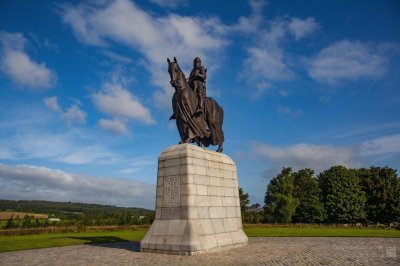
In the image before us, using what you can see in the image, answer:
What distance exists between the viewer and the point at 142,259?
12.0m

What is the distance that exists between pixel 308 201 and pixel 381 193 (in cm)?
1124

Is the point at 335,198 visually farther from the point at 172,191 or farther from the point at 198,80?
the point at 172,191

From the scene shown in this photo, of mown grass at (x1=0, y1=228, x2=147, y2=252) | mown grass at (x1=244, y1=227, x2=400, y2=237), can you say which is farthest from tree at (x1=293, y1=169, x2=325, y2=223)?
mown grass at (x1=0, y1=228, x2=147, y2=252)

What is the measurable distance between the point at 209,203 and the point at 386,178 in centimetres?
5171

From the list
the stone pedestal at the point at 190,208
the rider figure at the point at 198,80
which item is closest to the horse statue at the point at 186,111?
the rider figure at the point at 198,80

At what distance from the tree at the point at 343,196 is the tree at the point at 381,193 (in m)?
1.83

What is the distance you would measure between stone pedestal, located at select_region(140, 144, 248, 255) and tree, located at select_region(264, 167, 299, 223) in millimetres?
43983

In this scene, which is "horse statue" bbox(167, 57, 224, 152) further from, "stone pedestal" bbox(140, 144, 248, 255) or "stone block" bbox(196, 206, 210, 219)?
"stone block" bbox(196, 206, 210, 219)

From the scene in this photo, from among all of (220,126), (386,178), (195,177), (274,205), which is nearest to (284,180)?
(274,205)

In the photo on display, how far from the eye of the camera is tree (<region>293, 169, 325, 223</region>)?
56.2 m

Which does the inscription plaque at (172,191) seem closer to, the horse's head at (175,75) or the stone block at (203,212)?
the stone block at (203,212)

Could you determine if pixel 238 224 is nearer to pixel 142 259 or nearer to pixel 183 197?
pixel 183 197

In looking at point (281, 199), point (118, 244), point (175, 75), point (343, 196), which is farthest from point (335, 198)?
point (175, 75)

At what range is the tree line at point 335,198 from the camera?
2092 inches
